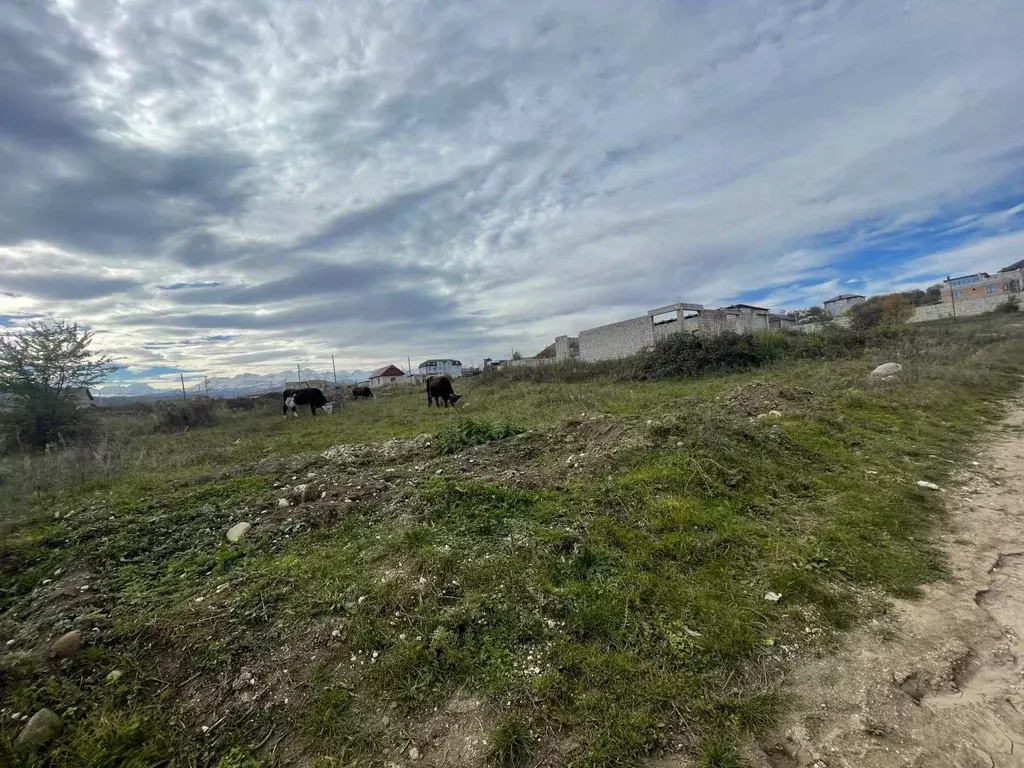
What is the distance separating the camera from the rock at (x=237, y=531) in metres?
3.74

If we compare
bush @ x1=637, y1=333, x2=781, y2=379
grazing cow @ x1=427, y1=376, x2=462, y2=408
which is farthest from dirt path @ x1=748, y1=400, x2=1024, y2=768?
bush @ x1=637, y1=333, x2=781, y2=379

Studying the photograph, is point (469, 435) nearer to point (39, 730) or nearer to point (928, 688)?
point (39, 730)

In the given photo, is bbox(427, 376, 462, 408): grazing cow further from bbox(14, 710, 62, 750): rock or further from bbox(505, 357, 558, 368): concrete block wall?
bbox(14, 710, 62, 750): rock

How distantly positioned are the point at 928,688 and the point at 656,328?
19604 mm

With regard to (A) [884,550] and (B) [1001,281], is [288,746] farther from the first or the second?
(B) [1001,281]

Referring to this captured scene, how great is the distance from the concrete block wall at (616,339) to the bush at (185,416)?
1745 cm

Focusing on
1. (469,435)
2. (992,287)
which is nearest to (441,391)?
(469,435)

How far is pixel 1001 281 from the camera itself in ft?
143

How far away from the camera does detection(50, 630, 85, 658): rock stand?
230cm

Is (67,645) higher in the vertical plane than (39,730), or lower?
higher

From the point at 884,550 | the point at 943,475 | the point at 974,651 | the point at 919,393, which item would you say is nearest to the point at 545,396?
the point at 919,393

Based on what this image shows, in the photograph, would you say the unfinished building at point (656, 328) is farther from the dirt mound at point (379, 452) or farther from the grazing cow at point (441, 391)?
the dirt mound at point (379, 452)

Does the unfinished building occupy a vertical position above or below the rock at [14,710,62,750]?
above

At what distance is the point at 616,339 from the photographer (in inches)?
884
